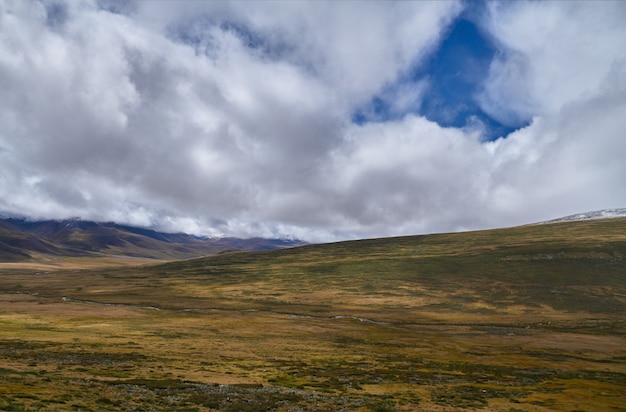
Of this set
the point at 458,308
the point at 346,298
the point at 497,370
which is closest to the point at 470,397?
the point at 497,370

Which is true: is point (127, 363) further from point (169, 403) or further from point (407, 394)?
point (407, 394)

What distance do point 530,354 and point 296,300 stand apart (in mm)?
104767

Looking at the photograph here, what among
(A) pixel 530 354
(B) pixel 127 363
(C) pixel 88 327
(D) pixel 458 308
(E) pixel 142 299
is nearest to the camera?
(B) pixel 127 363

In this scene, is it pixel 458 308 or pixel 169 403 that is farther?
pixel 458 308

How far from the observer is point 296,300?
162m

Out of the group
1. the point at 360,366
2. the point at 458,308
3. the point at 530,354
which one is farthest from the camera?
the point at 458,308

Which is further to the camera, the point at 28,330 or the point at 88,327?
the point at 88,327

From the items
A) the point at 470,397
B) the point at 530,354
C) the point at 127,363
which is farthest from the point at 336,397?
the point at 530,354

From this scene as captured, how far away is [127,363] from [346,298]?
402 ft

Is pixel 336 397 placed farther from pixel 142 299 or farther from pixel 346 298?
pixel 142 299

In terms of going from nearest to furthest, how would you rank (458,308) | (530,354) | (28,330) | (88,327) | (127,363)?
(127,363) → (530,354) → (28,330) → (88,327) → (458,308)

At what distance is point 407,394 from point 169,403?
25448 mm

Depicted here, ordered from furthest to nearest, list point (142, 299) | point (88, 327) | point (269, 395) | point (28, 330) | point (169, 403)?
point (142, 299) → point (88, 327) → point (28, 330) → point (269, 395) → point (169, 403)

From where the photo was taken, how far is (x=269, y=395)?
38.8m
